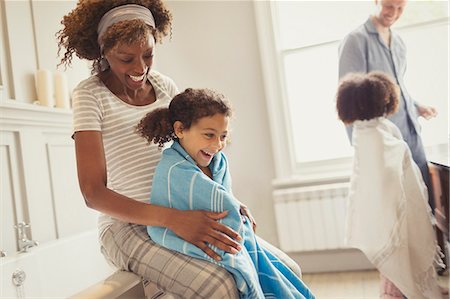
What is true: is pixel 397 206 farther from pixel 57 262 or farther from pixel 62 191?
pixel 62 191

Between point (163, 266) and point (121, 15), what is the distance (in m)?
0.71

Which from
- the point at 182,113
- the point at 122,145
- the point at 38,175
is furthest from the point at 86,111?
the point at 38,175

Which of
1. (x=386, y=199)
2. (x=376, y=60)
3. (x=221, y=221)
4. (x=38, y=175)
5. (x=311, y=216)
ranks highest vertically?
(x=376, y=60)

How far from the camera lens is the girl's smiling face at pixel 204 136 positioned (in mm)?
1292

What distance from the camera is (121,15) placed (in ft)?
4.45

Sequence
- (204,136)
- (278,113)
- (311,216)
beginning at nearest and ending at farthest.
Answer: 1. (204,136)
2. (311,216)
3. (278,113)

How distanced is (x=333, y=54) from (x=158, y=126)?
7.41ft

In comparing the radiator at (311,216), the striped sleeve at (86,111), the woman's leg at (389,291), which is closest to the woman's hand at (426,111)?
the radiator at (311,216)

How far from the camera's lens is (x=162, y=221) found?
47.3 inches

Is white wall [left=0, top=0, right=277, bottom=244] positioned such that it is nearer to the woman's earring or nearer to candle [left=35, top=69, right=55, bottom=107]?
candle [left=35, top=69, right=55, bottom=107]

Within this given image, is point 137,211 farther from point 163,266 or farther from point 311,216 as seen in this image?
point 311,216

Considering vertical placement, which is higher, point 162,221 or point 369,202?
point 162,221

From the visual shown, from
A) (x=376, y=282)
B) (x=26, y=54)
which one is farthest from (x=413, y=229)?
(x=26, y=54)

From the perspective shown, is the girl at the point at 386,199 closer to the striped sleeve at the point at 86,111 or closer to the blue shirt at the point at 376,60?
the blue shirt at the point at 376,60
